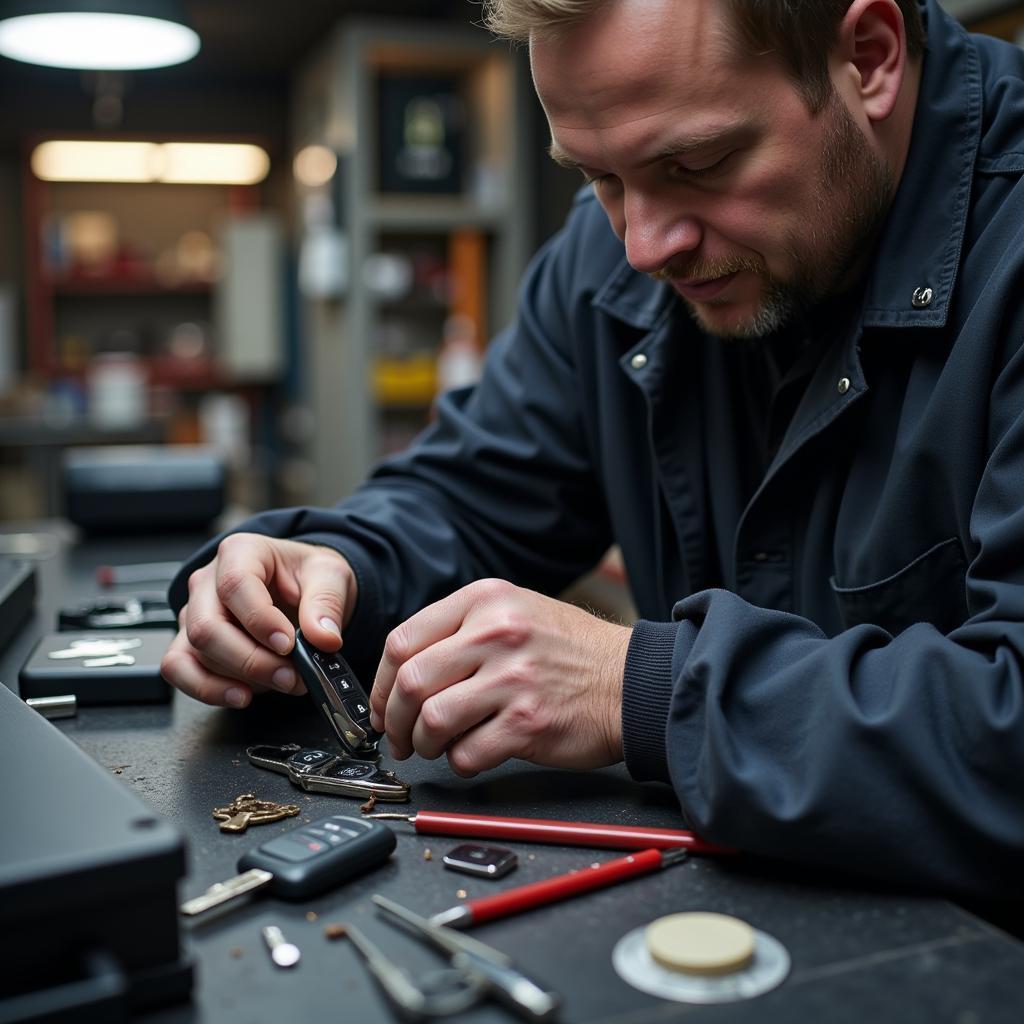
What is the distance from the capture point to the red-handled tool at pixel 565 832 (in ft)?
2.35

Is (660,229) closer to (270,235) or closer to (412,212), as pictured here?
(412,212)

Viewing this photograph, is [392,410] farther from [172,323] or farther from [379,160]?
[172,323]

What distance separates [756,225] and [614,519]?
1.34ft

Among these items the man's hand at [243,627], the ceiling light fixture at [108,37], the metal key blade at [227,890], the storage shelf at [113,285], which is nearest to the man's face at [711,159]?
the man's hand at [243,627]

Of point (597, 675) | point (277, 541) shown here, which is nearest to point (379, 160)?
point (277, 541)

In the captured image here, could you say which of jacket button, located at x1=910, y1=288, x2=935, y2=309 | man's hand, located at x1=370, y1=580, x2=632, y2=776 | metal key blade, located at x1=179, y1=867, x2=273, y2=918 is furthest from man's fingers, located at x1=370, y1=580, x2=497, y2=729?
jacket button, located at x1=910, y1=288, x2=935, y2=309

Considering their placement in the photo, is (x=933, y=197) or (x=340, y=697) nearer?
(x=340, y=697)

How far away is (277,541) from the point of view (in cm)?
110

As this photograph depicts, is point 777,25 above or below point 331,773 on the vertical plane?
above

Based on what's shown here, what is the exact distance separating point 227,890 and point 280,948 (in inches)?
2.5

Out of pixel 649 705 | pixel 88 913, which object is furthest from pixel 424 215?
pixel 88 913

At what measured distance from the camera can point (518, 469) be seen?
1388 millimetres

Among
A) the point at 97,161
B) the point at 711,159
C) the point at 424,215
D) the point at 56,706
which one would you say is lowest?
the point at 56,706

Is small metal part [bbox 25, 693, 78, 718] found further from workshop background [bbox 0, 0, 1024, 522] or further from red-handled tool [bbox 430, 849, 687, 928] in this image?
workshop background [bbox 0, 0, 1024, 522]
